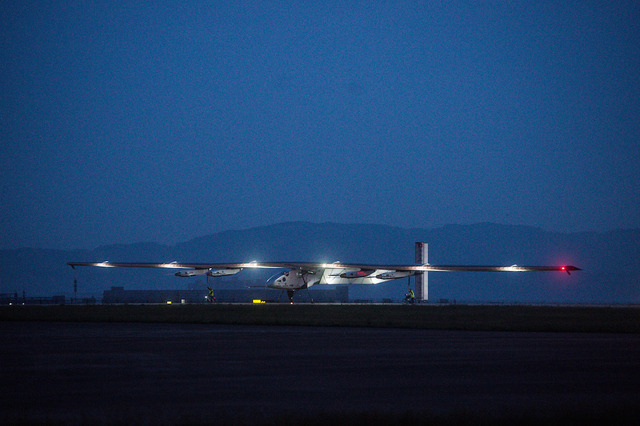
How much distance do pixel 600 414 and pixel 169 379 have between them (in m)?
7.51

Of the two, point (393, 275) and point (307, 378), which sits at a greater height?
point (393, 275)

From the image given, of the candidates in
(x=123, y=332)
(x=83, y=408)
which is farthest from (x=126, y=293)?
(x=83, y=408)

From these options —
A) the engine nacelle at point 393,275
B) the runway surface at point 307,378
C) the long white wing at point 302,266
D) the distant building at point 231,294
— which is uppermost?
the long white wing at point 302,266

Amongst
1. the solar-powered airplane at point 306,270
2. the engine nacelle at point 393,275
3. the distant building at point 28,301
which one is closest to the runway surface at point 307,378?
the solar-powered airplane at point 306,270

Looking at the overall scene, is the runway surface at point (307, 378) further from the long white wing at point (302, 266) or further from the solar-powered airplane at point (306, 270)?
the solar-powered airplane at point (306, 270)

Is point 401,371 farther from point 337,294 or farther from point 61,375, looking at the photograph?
point 337,294

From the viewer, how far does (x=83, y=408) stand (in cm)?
1043

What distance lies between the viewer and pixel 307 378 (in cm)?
1363

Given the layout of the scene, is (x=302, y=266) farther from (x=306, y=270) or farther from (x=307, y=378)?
(x=307, y=378)

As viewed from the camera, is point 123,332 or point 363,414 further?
point 123,332

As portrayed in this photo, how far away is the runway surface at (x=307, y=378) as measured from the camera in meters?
10.4

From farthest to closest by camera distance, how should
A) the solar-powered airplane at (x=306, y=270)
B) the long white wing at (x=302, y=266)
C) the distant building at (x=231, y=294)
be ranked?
the distant building at (x=231, y=294)
the solar-powered airplane at (x=306, y=270)
the long white wing at (x=302, y=266)

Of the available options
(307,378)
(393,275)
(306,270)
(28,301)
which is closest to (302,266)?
(306,270)


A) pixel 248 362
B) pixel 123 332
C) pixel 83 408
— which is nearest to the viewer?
pixel 83 408
